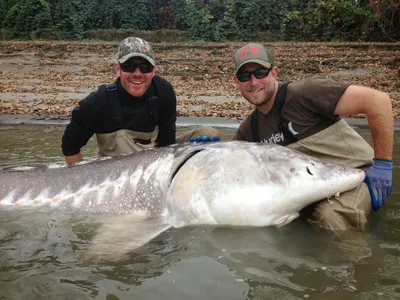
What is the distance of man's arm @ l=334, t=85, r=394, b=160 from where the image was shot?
2957mm

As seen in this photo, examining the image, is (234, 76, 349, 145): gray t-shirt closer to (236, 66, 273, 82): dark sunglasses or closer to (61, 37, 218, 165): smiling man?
(236, 66, 273, 82): dark sunglasses

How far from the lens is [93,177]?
316cm

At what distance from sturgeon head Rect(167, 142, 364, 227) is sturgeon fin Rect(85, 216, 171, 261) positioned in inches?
5.8

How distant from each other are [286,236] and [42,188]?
67.8 inches

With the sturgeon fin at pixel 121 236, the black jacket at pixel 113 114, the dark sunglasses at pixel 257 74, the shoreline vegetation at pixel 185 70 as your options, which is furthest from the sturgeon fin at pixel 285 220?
the shoreline vegetation at pixel 185 70

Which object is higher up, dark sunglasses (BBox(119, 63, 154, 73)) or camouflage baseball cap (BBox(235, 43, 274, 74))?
camouflage baseball cap (BBox(235, 43, 274, 74))


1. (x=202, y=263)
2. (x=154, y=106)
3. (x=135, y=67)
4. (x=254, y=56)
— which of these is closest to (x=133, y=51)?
(x=135, y=67)

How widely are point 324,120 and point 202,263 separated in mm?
1465

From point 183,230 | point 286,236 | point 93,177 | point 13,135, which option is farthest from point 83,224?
point 13,135

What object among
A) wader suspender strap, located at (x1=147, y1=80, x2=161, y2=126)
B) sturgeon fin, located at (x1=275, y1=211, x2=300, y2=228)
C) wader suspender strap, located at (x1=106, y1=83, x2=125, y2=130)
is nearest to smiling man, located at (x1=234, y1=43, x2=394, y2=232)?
sturgeon fin, located at (x1=275, y1=211, x2=300, y2=228)

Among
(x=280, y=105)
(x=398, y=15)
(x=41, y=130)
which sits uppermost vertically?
(x=398, y=15)

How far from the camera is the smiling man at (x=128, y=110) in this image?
12.5 feet

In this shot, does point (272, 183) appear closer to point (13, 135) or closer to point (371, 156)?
point (371, 156)

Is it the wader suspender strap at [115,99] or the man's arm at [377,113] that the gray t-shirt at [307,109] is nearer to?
the man's arm at [377,113]
